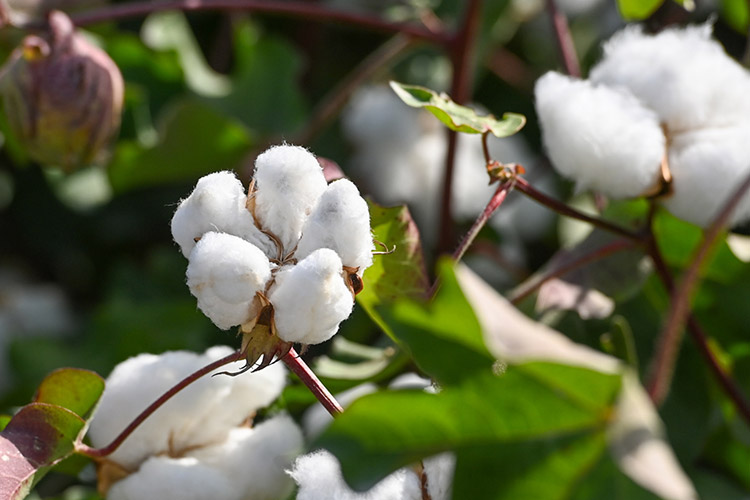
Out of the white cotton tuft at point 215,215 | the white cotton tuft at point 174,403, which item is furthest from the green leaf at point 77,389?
the white cotton tuft at point 215,215

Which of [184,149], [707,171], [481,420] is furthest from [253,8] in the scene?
Answer: [481,420]

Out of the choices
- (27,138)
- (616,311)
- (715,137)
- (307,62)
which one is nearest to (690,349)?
(616,311)

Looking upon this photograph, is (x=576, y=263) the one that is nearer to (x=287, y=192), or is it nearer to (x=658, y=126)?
(x=658, y=126)

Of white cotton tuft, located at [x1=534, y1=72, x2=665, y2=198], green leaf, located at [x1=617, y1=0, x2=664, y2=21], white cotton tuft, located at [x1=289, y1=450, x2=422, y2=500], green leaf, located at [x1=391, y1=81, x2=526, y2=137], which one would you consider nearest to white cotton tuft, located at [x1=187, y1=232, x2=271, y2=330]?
white cotton tuft, located at [x1=289, y1=450, x2=422, y2=500]

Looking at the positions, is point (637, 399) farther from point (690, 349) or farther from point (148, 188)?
point (148, 188)

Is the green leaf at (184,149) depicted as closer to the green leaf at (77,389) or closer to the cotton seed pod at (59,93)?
the cotton seed pod at (59,93)
